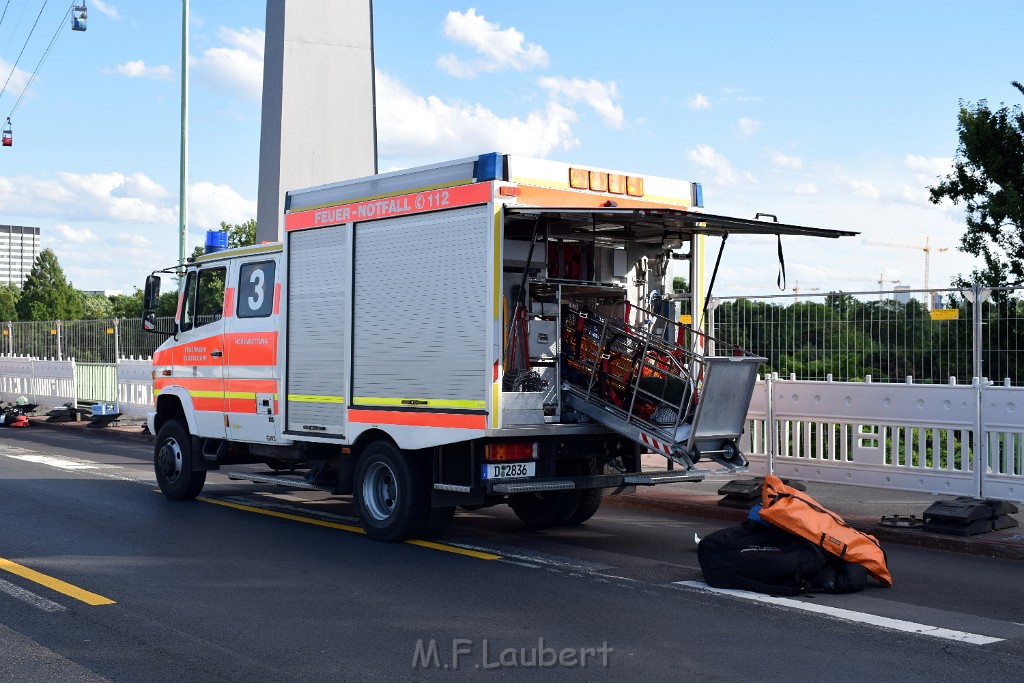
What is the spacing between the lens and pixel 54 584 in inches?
305

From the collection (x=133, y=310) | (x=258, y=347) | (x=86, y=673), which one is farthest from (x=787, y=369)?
(x=133, y=310)

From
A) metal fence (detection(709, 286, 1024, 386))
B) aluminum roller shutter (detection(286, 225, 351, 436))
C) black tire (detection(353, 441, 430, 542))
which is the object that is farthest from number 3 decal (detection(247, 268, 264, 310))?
metal fence (detection(709, 286, 1024, 386))

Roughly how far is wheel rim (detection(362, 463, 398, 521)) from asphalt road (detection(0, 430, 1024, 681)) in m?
0.29

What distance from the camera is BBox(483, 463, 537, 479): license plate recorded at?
8.97m

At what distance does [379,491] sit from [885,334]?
18.9ft

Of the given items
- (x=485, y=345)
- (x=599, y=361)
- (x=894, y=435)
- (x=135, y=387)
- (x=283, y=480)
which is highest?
(x=485, y=345)

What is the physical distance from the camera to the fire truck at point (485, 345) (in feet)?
29.5

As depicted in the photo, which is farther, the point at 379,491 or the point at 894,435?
the point at 894,435

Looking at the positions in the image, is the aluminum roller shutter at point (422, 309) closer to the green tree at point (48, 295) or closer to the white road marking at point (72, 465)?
the white road marking at point (72, 465)

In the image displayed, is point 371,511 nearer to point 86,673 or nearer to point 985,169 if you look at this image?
point 86,673

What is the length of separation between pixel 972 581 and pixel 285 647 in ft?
17.0

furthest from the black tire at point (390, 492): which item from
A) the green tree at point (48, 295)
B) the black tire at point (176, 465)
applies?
the green tree at point (48, 295)

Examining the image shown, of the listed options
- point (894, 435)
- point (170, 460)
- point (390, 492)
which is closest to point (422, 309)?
point (390, 492)

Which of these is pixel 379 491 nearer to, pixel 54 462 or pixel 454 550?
pixel 454 550
